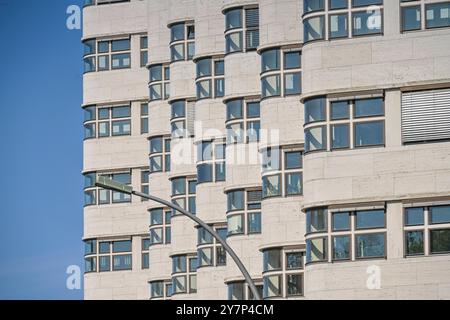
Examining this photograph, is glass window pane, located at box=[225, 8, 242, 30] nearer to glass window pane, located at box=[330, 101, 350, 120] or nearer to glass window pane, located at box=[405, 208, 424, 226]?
glass window pane, located at box=[330, 101, 350, 120]

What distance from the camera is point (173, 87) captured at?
206ft

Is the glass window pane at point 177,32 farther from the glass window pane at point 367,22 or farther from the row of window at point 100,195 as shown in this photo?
the glass window pane at point 367,22

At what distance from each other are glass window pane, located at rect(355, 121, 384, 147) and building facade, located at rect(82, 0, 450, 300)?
0.12ft

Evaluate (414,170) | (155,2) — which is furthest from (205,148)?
(414,170)

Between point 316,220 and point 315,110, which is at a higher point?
point 315,110

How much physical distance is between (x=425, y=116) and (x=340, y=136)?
2.22 metres

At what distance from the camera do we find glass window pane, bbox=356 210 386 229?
4344cm

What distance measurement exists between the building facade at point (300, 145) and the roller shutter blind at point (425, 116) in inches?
1.8

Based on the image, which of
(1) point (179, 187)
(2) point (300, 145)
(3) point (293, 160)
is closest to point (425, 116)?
(3) point (293, 160)

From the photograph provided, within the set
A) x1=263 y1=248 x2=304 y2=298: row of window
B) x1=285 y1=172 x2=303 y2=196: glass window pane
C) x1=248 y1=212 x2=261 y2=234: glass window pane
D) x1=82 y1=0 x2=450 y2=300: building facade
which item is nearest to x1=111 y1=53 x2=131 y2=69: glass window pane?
x1=82 y1=0 x2=450 y2=300: building facade

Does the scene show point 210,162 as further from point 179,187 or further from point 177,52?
point 177,52

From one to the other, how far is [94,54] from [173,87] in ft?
30.9

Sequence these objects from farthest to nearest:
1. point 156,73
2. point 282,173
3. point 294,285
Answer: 1. point 156,73
2. point 282,173
3. point 294,285

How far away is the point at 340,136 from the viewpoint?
44.2m
